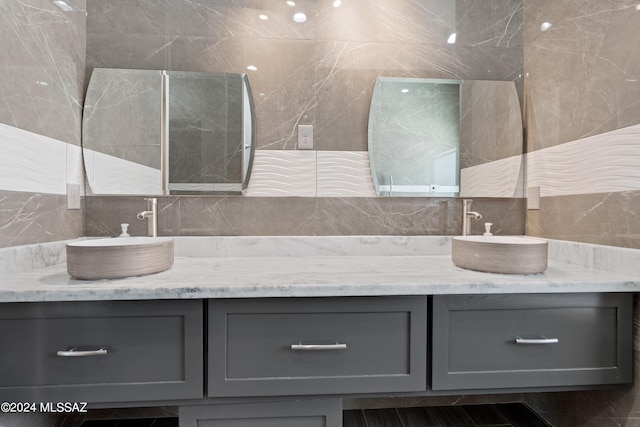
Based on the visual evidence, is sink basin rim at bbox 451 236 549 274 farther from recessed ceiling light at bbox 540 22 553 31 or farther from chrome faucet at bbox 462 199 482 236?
recessed ceiling light at bbox 540 22 553 31

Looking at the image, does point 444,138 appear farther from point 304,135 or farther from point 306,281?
point 306,281

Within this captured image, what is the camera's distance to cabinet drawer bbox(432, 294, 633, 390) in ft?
3.38

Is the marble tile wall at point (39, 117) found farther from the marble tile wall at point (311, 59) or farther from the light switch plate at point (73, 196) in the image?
the marble tile wall at point (311, 59)

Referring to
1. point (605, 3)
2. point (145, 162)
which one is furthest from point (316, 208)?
point (605, 3)

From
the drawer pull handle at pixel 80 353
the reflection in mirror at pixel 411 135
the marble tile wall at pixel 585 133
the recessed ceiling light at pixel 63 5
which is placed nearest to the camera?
the drawer pull handle at pixel 80 353

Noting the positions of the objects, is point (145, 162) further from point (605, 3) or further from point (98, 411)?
point (605, 3)

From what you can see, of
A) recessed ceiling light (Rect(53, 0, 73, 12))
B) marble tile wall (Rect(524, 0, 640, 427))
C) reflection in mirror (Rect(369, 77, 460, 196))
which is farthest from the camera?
reflection in mirror (Rect(369, 77, 460, 196))

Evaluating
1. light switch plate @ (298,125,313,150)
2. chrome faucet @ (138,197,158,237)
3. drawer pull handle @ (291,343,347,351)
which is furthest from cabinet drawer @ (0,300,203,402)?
light switch plate @ (298,125,313,150)

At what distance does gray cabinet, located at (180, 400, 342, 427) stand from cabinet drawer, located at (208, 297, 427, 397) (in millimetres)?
57

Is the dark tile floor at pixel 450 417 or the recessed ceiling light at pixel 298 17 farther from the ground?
the recessed ceiling light at pixel 298 17

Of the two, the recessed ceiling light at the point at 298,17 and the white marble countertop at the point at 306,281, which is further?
the recessed ceiling light at the point at 298,17

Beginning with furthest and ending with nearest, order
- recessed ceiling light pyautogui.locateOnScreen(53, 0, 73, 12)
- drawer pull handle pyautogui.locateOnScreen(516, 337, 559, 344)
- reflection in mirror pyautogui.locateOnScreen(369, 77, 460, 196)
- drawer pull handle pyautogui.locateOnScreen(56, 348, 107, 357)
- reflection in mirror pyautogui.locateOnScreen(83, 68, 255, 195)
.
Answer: reflection in mirror pyautogui.locateOnScreen(369, 77, 460, 196) < reflection in mirror pyautogui.locateOnScreen(83, 68, 255, 195) < recessed ceiling light pyautogui.locateOnScreen(53, 0, 73, 12) < drawer pull handle pyautogui.locateOnScreen(516, 337, 559, 344) < drawer pull handle pyautogui.locateOnScreen(56, 348, 107, 357)

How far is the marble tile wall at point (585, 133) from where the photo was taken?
1163 mm

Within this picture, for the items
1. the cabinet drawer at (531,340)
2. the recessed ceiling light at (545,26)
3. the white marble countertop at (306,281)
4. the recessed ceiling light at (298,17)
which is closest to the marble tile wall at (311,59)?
the recessed ceiling light at (298,17)
